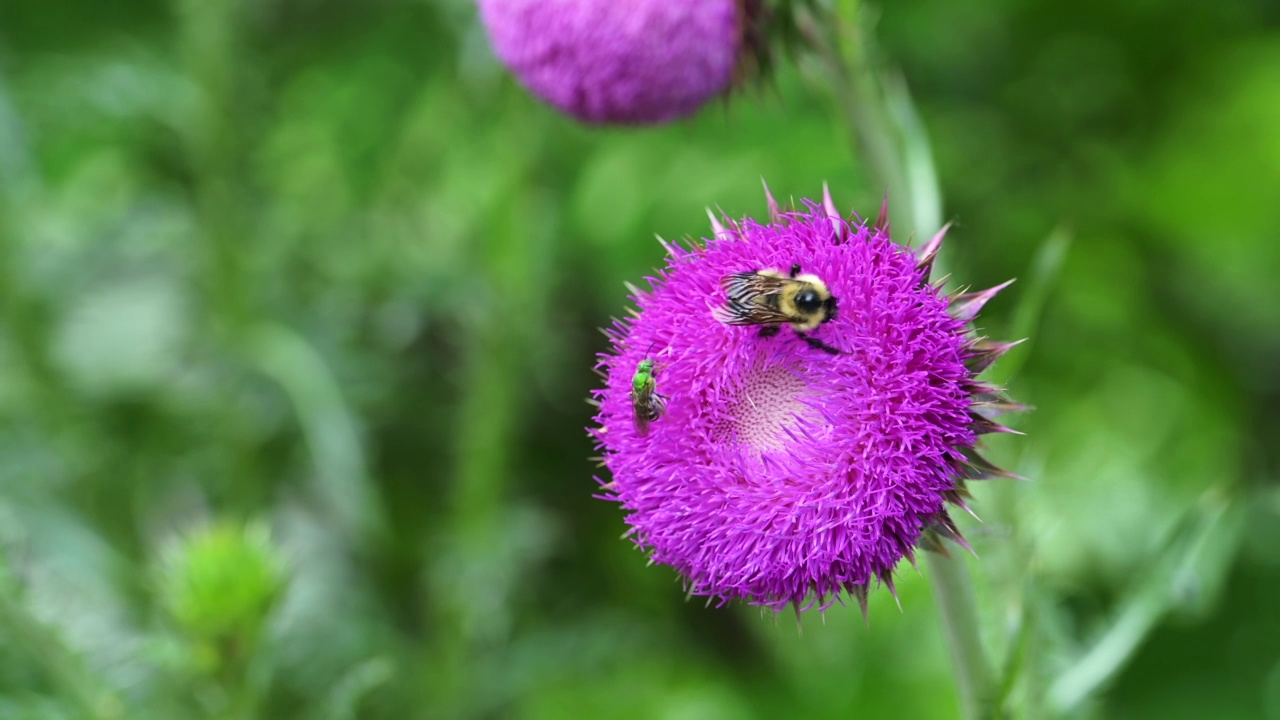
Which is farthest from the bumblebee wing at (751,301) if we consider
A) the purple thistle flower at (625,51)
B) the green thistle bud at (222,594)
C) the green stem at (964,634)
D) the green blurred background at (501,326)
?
the green blurred background at (501,326)

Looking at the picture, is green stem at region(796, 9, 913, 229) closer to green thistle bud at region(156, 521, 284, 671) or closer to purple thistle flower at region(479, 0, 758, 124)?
purple thistle flower at region(479, 0, 758, 124)

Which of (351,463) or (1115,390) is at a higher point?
(351,463)

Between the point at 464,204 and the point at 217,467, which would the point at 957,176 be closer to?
the point at 464,204

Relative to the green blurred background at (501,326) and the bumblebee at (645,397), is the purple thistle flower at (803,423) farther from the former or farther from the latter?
the green blurred background at (501,326)

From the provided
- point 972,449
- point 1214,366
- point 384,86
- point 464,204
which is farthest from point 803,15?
point 1214,366

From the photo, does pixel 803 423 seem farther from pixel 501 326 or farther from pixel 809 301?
pixel 501 326

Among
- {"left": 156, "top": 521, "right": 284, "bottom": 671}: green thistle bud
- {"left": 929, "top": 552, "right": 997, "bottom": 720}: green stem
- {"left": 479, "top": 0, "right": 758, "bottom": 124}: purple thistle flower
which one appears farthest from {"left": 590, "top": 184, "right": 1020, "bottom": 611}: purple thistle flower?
{"left": 156, "top": 521, "right": 284, "bottom": 671}: green thistle bud

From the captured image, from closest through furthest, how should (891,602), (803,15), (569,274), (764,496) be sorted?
(764,496) < (803,15) < (891,602) < (569,274)
